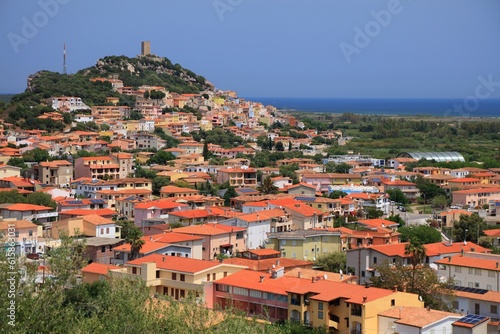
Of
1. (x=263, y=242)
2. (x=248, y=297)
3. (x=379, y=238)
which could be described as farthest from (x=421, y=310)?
(x=263, y=242)

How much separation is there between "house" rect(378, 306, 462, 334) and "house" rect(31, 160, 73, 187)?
78.9 ft

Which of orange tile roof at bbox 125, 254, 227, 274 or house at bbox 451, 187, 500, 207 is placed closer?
orange tile roof at bbox 125, 254, 227, 274

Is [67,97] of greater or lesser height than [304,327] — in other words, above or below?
above

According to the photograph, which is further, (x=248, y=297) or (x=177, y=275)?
(x=177, y=275)

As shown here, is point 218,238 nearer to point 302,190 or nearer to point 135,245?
point 135,245

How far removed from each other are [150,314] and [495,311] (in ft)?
26.3

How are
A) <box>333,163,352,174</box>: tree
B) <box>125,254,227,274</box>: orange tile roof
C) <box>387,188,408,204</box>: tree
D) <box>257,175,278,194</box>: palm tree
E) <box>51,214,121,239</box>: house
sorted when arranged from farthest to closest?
1. <box>333,163,352,174</box>: tree
2. <box>387,188,408,204</box>: tree
3. <box>257,175,278,194</box>: palm tree
4. <box>51,214,121,239</box>: house
5. <box>125,254,227,274</box>: orange tile roof

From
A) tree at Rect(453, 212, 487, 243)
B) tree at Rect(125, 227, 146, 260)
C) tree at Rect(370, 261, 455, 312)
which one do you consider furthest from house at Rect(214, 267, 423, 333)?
tree at Rect(453, 212, 487, 243)

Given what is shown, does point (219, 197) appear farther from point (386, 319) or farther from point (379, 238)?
point (386, 319)

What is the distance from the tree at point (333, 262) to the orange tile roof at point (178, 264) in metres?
3.82

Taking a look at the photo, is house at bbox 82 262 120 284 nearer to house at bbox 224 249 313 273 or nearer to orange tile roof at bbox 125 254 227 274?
orange tile roof at bbox 125 254 227 274

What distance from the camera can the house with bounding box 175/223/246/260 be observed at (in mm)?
23781

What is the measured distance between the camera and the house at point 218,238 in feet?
78.0

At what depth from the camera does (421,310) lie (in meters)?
15.6
